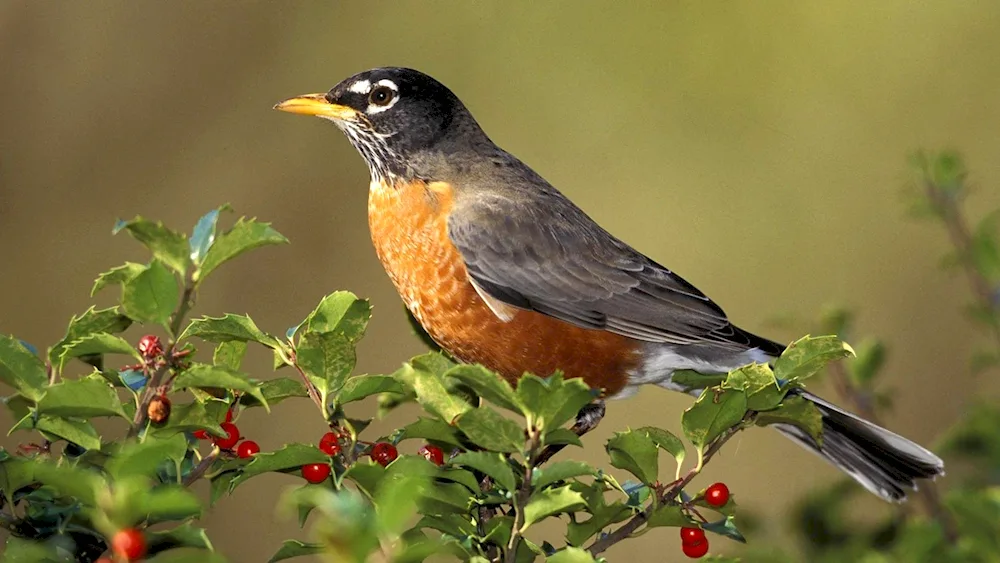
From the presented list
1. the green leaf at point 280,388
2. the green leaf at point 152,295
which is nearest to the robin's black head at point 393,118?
the green leaf at point 280,388

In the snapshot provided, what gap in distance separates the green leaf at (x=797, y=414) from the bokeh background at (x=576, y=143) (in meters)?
2.87

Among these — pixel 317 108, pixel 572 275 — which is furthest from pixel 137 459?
pixel 317 108

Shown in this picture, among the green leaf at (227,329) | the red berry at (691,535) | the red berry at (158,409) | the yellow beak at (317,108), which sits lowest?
the red berry at (691,535)

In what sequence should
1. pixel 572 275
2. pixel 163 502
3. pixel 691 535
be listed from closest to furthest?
pixel 163 502, pixel 691 535, pixel 572 275

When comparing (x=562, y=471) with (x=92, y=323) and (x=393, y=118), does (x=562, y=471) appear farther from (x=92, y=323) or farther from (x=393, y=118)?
(x=393, y=118)

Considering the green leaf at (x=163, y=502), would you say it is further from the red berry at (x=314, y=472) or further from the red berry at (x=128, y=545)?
the red berry at (x=314, y=472)

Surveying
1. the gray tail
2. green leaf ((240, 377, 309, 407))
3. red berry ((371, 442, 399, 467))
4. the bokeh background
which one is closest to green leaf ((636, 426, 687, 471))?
red berry ((371, 442, 399, 467))

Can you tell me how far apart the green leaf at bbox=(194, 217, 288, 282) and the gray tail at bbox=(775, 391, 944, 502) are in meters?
1.60

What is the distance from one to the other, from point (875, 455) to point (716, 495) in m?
1.20

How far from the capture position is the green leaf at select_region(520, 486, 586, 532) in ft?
4.61

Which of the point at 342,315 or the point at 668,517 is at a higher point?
the point at 342,315

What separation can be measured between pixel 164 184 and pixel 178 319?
12.0 feet

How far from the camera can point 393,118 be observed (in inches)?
134

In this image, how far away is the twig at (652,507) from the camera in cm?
157
